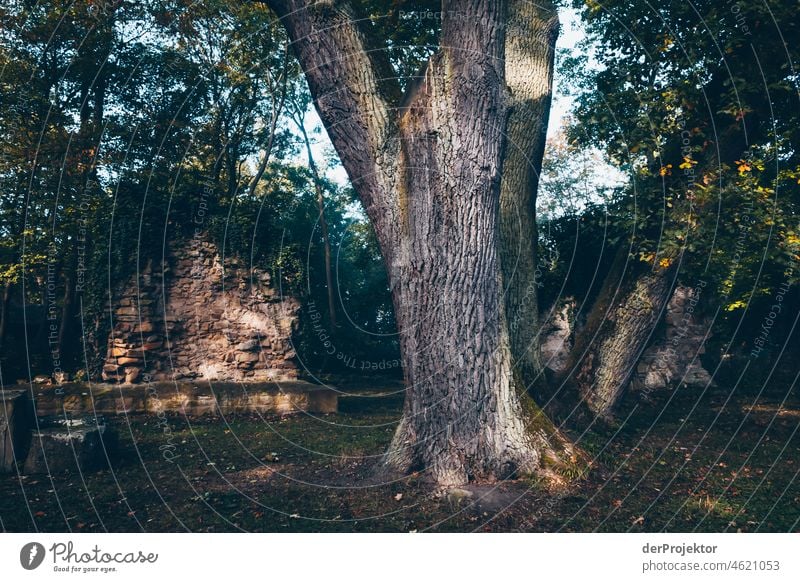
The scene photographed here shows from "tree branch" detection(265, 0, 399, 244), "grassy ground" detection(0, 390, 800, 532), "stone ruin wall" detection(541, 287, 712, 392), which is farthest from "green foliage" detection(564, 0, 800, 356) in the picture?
"stone ruin wall" detection(541, 287, 712, 392)

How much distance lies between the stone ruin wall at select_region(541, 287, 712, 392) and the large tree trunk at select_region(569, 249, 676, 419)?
5043mm

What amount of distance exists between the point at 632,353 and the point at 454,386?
3.79 metres

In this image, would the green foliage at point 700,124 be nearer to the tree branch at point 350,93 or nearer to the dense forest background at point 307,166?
the dense forest background at point 307,166

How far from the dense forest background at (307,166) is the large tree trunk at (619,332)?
0.28 ft

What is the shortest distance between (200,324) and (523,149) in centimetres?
751

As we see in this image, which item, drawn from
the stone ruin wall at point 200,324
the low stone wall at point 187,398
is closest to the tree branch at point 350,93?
the low stone wall at point 187,398

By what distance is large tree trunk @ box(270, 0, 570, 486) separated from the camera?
5285 millimetres

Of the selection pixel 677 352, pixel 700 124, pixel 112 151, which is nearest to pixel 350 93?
pixel 700 124

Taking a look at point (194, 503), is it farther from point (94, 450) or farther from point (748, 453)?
point (748, 453)

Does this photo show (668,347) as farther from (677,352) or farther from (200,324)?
(200,324)

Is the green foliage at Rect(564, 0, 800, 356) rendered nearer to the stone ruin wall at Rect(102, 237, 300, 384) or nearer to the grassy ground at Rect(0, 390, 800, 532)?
the grassy ground at Rect(0, 390, 800, 532)

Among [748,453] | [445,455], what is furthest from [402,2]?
[748,453]

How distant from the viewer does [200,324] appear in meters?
11.6

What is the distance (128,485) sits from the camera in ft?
19.2
